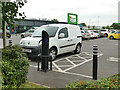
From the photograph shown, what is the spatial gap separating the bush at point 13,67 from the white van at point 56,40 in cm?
316

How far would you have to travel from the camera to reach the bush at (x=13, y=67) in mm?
3252

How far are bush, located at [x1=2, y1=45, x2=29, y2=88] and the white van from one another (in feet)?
10.4

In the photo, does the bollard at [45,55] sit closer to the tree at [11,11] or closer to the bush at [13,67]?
the bush at [13,67]

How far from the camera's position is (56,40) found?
25.4ft

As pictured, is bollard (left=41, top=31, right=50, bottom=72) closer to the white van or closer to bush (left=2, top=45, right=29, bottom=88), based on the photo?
the white van

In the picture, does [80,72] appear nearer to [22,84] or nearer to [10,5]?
[22,84]

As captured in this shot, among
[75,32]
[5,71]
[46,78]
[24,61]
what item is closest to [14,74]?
[5,71]

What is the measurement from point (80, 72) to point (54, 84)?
1.75m

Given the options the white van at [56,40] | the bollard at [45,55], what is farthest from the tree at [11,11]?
the white van at [56,40]

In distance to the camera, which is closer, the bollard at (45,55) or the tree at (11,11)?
the tree at (11,11)

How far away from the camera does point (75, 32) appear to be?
9430 mm

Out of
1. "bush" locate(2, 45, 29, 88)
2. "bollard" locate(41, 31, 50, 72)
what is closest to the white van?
"bollard" locate(41, 31, 50, 72)

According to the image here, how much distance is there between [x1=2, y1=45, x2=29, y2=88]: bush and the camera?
3.25 meters

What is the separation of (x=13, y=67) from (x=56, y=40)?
175 inches
